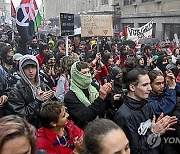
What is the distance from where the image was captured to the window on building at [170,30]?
862 inches

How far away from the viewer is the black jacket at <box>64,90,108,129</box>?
3.31 m

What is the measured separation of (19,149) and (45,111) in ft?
3.95

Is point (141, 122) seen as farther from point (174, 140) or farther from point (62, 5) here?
point (62, 5)

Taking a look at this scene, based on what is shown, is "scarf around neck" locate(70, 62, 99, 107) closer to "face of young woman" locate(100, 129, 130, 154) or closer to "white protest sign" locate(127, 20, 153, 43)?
"face of young woman" locate(100, 129, 130, 154)

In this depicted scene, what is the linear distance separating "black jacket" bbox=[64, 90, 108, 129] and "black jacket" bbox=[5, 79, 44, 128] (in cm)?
39

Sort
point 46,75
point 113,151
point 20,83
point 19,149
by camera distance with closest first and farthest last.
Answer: point 19,149 → point 113,151 → point 20,83 → point 46,75

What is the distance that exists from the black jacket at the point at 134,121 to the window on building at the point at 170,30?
780 inches

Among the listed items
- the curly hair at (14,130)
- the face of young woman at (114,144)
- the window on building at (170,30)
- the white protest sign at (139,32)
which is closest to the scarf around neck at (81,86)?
the face of young woman at (114,144)

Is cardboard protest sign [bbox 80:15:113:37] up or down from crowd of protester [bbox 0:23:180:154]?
up

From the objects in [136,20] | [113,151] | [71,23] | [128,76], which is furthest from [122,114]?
[136,20]

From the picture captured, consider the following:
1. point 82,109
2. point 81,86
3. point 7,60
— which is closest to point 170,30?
point 7,60

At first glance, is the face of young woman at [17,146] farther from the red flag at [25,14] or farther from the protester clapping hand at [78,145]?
the red flag at [25,14]

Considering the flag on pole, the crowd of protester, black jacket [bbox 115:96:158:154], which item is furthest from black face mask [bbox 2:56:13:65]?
black jacket [bbox 115:96:158:154]

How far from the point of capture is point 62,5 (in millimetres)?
79812
